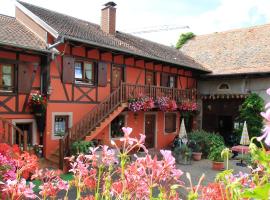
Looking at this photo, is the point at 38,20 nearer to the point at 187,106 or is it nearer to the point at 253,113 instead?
the point at 187,106

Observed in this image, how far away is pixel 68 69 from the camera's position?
1377 cm

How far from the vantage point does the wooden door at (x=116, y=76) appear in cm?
1617

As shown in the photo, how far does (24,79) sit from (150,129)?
8317mm

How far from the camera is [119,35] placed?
1933 cm

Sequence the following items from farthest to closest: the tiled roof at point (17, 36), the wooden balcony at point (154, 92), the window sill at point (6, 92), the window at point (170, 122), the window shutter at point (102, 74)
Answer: the window at point (170, 122) → the wooden balcony at point (154, 92) → the window shutter at point (102, 74) → the window sill at point (6, 92) → the tiled roof at point (17, 36)

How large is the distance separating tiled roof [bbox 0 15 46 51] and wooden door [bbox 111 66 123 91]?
13.3 feet

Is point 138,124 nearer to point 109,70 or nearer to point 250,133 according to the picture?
point 109,70

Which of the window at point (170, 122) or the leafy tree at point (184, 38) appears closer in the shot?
the window at point (170, 122)

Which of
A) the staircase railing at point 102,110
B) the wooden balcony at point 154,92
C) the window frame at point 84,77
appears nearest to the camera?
the staircase railing at point 102,110

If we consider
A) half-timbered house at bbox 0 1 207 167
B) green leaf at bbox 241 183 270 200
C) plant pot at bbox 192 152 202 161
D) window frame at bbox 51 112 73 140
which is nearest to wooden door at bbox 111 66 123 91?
half-timbered house at bbox 0 1 207 167

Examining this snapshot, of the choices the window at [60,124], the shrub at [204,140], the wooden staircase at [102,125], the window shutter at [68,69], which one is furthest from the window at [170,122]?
the window shutter at [68,69]

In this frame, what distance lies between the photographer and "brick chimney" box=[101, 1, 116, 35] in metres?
18.4

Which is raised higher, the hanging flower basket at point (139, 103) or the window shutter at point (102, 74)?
the window shutter at point (102, 74)

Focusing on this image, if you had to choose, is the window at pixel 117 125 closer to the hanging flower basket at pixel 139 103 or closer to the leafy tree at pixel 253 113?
the hanging flower basket at pixel 139 103
